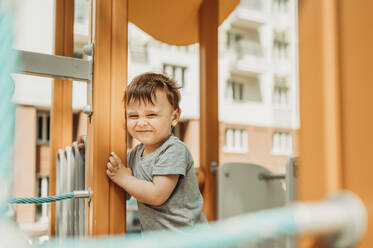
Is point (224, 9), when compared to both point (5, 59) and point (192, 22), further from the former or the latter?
point (5, 59)

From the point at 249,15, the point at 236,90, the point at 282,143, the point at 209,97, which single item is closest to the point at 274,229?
the point at 209,97

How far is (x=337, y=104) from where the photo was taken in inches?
12.9

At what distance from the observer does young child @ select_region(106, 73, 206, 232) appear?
2.87 ft

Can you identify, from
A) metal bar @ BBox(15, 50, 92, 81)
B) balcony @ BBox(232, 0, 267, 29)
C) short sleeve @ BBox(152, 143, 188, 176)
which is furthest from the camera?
balcony @ BBox(232, 0, 267, 29)

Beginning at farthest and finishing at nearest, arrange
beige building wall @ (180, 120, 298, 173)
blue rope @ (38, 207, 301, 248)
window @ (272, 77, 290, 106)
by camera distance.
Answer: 1. window @ (272, 77, 290, 106)
2. beige building wall @ (180, 120, 298, 173)
3. blue rope @ (38, 207, 301, 248)

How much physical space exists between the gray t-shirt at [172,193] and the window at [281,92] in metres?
12.4

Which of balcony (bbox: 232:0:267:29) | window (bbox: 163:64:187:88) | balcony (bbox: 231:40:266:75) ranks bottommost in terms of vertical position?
window (bbox: 163:64:187:88)

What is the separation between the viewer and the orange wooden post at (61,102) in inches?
54.0

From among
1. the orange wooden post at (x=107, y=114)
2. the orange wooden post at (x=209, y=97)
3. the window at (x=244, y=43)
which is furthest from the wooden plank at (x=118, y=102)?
the window at (x=244, y=43)

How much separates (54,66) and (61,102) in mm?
620

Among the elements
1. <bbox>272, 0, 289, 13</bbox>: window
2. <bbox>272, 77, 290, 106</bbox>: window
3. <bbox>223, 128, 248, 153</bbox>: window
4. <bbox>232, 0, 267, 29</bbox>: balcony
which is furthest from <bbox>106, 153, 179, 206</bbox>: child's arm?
<bbox>272, 0, 289, 13</bbox>: window

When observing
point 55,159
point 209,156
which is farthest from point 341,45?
point 209,156

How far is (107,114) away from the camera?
85cm

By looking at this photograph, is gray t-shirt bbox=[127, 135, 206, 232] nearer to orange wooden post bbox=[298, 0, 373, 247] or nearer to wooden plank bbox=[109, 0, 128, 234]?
wooden plank bbox=[109, 0, 128, 234]
